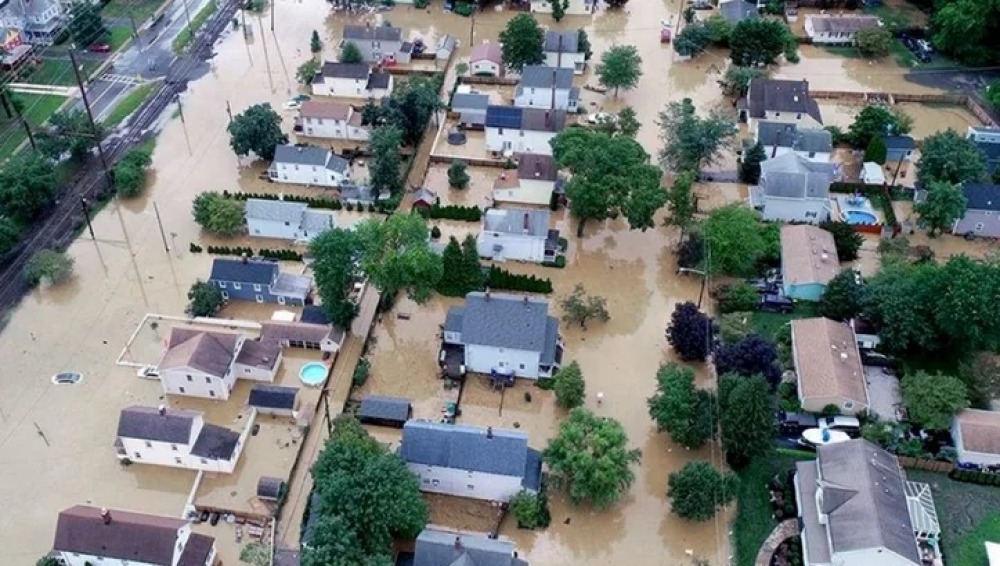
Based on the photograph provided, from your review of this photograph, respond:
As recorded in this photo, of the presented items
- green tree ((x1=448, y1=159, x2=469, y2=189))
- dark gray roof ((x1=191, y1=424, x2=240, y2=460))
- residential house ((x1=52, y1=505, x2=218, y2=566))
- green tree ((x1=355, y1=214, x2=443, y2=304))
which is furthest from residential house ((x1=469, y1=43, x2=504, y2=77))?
residential house ((x1=52, y1=505, x2=218, y2=566))

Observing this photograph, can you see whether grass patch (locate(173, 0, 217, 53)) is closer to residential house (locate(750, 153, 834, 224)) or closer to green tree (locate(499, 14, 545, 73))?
green tree (locate(499, 14, 545, 73))

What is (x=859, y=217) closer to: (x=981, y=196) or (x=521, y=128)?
(x=981, y=196)

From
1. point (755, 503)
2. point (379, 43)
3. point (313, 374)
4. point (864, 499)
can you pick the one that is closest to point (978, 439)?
point (864, 499)

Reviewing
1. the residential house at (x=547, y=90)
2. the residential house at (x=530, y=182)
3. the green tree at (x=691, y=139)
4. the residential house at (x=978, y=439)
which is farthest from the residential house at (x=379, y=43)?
the residential house at (x=978, y=439)

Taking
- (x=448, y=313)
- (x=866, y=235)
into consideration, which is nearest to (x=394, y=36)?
(x=448, y=313)

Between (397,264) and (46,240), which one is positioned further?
(46,240)

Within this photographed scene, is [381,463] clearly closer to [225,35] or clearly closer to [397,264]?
[397,264]
